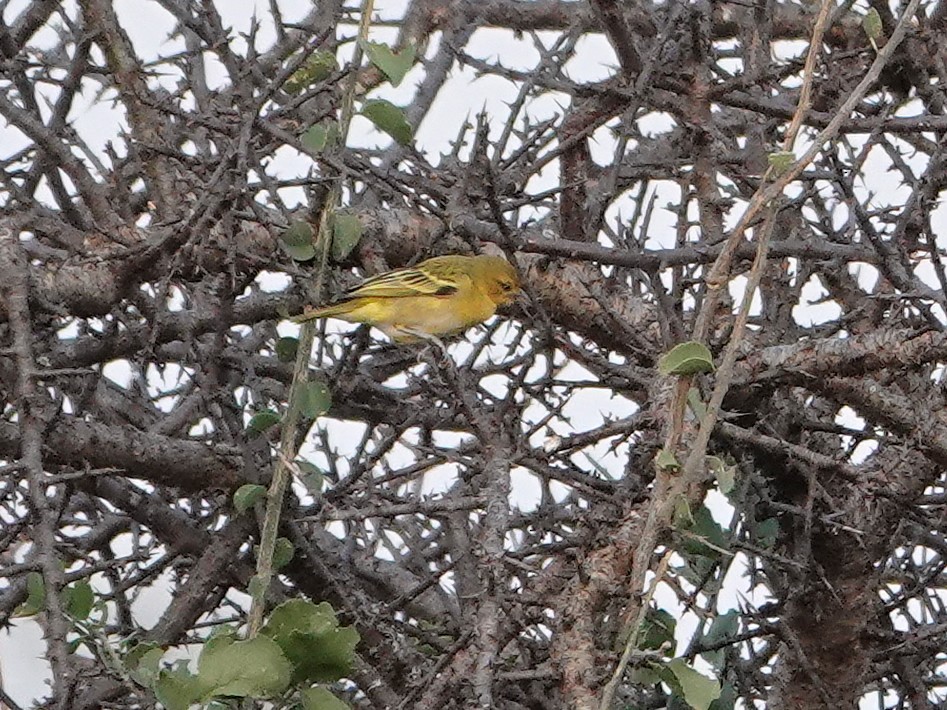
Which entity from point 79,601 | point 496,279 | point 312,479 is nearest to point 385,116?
point 312,479

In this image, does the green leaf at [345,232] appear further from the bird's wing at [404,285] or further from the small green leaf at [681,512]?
the small green leaf at [681,512]

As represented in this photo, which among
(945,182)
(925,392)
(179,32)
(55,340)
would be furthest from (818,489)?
(179,32)

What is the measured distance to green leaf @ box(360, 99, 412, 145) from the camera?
2338 millimetres

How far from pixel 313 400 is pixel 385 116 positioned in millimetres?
480

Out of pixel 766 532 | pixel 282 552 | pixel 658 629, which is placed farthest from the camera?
pixel 766 532

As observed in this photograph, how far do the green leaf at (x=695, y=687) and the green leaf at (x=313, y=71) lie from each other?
4.11 ft

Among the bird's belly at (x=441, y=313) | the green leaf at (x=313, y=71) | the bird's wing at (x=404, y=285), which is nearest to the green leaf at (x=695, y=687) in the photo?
the green leaf at (x=313, y=71)

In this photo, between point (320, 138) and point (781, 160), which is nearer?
point (781, 160)

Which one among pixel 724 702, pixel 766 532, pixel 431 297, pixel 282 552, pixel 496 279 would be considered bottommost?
pixel 724 702

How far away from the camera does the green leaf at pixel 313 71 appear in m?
2.60

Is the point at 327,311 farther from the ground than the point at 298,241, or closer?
farther from the ground

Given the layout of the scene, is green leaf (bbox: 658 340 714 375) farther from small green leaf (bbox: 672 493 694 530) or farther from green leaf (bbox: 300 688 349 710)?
green leaf (bbox: 300 688 349 710)

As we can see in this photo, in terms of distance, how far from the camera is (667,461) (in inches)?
78.5

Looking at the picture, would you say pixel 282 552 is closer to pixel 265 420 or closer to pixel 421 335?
pixel 265 420
